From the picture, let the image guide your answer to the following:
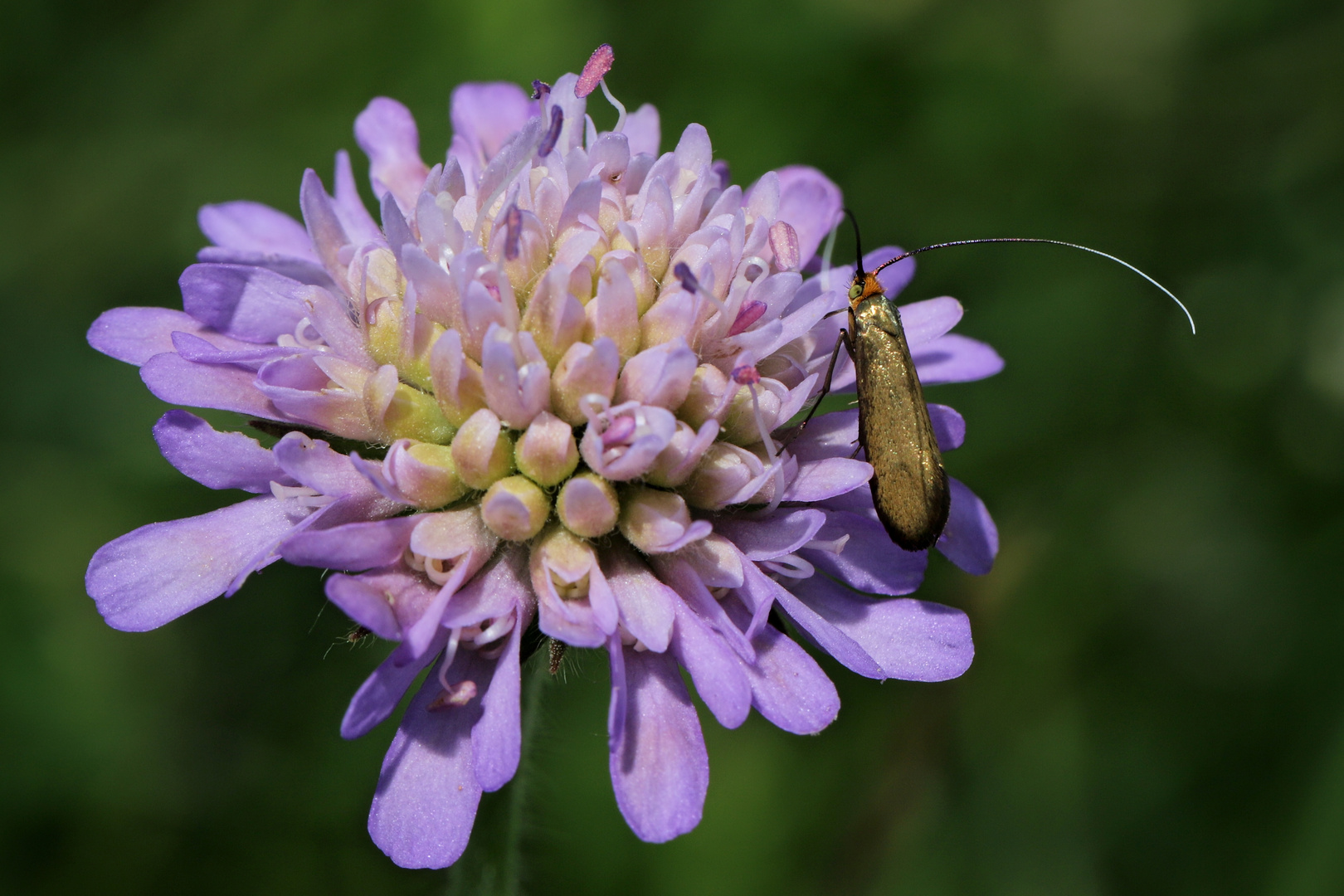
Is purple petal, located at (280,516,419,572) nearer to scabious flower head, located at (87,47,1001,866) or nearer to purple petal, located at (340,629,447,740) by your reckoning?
scabious flower head, located at (87,47,1001,866)

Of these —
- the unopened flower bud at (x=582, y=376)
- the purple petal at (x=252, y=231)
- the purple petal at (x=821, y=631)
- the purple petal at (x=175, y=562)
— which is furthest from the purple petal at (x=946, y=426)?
the purple petal at (x=252, y=231)

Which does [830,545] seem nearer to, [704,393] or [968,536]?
[704,393]

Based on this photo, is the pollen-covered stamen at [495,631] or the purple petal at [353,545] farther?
the pollen-covered stamen at [495,631]

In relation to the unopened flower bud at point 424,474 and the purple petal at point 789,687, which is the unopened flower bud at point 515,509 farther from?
the purple petal at point 789,687

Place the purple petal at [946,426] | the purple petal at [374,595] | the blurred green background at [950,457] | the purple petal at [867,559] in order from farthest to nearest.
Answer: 1. the blurred green background at [950,457]
2. the purple petal at [946,426]
3. the purple petal at [867,559]
4. the purple petal at [374,595]

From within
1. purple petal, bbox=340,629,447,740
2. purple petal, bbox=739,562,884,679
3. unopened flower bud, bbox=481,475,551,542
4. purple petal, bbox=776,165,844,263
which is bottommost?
purple petal, bbox=340,629,447,740

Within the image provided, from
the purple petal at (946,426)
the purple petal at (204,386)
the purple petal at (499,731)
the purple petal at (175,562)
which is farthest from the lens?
the purple petal at (946,426)

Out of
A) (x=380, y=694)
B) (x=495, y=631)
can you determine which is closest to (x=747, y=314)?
(x=495, y=631)

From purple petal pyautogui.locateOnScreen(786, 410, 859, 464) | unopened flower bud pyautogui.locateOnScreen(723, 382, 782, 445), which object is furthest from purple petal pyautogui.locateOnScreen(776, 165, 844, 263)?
unopened flower bud pyautogui.locateOnScreen(723, 382, 782, 445)
